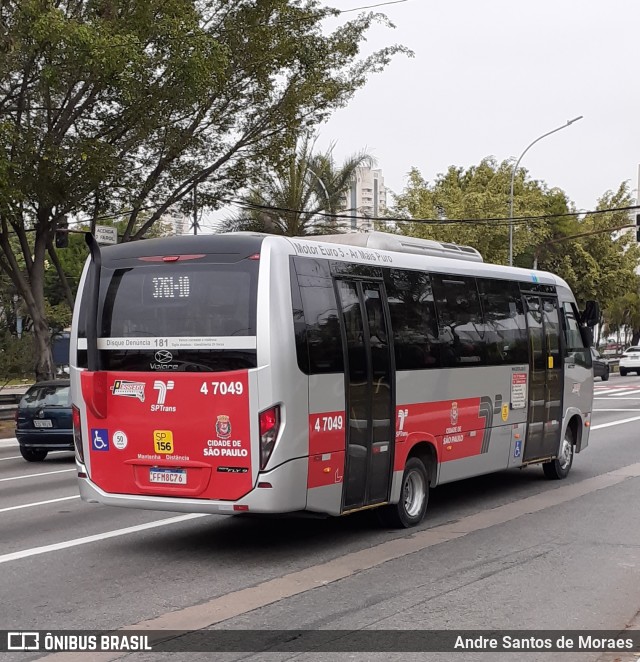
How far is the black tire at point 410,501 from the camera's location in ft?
34.3

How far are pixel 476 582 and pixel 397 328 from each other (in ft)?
10.2

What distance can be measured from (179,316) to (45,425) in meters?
10.5

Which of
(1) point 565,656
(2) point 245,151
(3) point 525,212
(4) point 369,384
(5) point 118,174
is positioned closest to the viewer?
(1) point 565,656

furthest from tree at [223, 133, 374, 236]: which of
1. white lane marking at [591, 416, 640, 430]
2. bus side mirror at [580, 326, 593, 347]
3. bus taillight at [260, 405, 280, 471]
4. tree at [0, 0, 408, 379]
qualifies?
bus taillight at [260, 405, 280, 471]

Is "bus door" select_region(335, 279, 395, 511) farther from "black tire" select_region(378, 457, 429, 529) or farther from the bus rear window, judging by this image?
the bus rear window

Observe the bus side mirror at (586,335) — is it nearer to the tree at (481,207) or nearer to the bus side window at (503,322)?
the bus side window at (503,322)

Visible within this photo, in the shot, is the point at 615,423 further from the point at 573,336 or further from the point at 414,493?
the point at 414,493

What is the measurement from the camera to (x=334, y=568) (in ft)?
28.6

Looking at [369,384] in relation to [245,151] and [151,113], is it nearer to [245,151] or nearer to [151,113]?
[151,113]

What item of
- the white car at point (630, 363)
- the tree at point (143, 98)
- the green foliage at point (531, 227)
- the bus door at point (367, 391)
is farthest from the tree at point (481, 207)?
the bus door at point (367, 391)

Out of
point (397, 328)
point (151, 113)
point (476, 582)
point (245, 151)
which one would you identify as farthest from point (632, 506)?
point (245, 151)

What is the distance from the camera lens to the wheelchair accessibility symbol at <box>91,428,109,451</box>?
945 cm

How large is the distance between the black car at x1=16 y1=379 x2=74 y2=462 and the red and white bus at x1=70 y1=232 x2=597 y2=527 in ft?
30.4

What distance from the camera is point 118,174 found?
81.0ft
